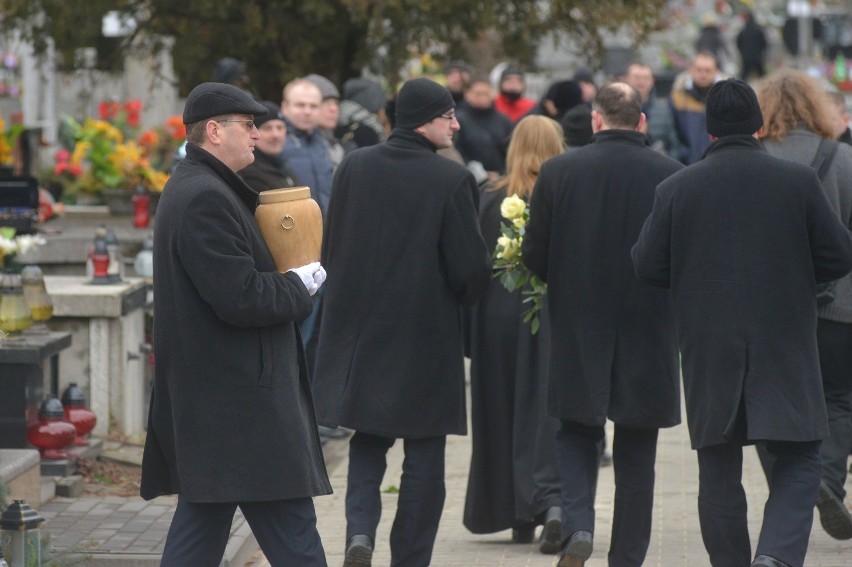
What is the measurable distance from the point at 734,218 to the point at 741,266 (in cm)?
16

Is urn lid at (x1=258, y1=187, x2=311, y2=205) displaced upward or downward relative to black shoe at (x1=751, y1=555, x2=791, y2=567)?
upward

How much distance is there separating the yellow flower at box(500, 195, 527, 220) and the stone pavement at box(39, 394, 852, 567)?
4.57 feet

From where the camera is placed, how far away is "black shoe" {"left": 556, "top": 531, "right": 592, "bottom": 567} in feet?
19.8

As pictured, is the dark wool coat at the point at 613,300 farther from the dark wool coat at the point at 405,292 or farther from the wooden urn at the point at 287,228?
the wooden urn at the point at 287,228

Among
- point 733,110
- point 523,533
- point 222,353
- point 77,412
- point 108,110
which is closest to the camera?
point 222,353

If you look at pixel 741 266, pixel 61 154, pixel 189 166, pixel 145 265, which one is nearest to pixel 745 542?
pixel 741 266

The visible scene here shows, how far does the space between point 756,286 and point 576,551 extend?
3.92ft

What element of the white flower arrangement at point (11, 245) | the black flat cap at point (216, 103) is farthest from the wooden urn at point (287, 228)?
the white flower arrangement at point (11, 245)

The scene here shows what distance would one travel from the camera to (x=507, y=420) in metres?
7.19

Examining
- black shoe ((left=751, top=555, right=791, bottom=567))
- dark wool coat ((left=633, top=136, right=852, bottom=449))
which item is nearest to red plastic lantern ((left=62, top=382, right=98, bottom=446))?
dark wool coat ((left=633, top=136, right=852, bottom=449))

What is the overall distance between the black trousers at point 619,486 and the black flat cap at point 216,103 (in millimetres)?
2131

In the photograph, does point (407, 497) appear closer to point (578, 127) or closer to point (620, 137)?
point (620, 137)

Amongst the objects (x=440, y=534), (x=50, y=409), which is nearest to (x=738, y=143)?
(x=440, y=534)

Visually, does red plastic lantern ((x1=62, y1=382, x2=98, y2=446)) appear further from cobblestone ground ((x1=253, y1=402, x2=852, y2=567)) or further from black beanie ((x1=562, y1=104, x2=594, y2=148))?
black beanie ((x1=562, y1=104, x2=594, y2=148))
